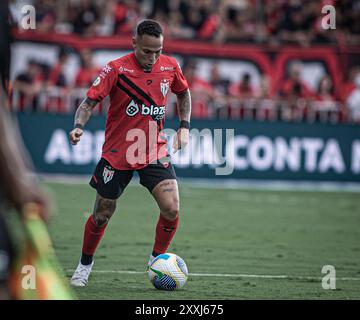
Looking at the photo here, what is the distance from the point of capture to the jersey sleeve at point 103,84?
28.1 ft

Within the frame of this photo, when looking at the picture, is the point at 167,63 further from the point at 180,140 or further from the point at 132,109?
the point at 180,140

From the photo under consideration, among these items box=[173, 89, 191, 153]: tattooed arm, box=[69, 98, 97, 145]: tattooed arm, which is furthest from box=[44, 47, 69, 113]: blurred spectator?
box=[69, 98, 97, 145]: tattooed arm

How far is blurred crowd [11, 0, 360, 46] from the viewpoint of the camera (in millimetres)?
21234

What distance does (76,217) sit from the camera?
45.5 ft

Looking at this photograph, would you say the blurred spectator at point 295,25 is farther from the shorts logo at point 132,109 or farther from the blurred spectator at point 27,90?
the shorts logo at point 132,109

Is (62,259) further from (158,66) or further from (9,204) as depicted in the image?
(9,204)

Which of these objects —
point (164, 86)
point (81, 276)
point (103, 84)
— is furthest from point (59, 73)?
point (81, 276)

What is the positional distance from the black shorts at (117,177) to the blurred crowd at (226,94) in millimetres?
10853

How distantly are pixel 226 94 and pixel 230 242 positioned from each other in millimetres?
8709

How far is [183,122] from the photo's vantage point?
30.1ft

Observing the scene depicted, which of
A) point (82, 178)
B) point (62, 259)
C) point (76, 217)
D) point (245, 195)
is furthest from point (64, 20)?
point (62, 259)

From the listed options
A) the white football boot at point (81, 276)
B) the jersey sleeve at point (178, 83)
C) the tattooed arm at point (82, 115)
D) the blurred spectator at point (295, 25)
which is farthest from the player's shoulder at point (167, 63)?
the blurred spectator at point (295, 25)
